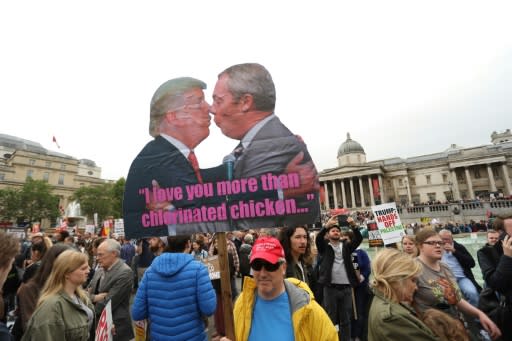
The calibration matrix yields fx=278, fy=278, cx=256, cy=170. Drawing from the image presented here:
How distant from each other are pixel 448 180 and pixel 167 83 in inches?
2945

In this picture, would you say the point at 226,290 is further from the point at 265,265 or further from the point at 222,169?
the point at 222,169

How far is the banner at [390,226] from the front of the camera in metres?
6.87

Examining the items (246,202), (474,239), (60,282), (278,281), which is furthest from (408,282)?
(474,239)

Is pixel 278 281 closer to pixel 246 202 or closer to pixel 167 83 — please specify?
pixel 246 202

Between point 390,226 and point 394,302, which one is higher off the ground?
point 390,226

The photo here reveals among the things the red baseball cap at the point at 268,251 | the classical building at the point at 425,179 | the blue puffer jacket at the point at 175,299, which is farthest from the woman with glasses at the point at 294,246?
the classical building at the point at 425,179

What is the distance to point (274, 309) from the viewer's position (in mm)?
2186

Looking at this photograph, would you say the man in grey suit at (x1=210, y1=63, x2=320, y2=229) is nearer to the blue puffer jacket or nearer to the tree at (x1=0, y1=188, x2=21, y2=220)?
the blue puffer jacket

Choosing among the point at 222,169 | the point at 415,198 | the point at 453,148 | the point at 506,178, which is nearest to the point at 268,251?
the point at 222,169

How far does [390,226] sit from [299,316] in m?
5.77

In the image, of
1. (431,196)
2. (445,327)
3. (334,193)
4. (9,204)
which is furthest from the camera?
(334,193)

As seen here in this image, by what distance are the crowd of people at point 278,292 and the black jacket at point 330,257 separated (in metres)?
0.02

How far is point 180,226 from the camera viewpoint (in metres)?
3.12

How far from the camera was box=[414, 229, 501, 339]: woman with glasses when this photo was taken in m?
2.76
